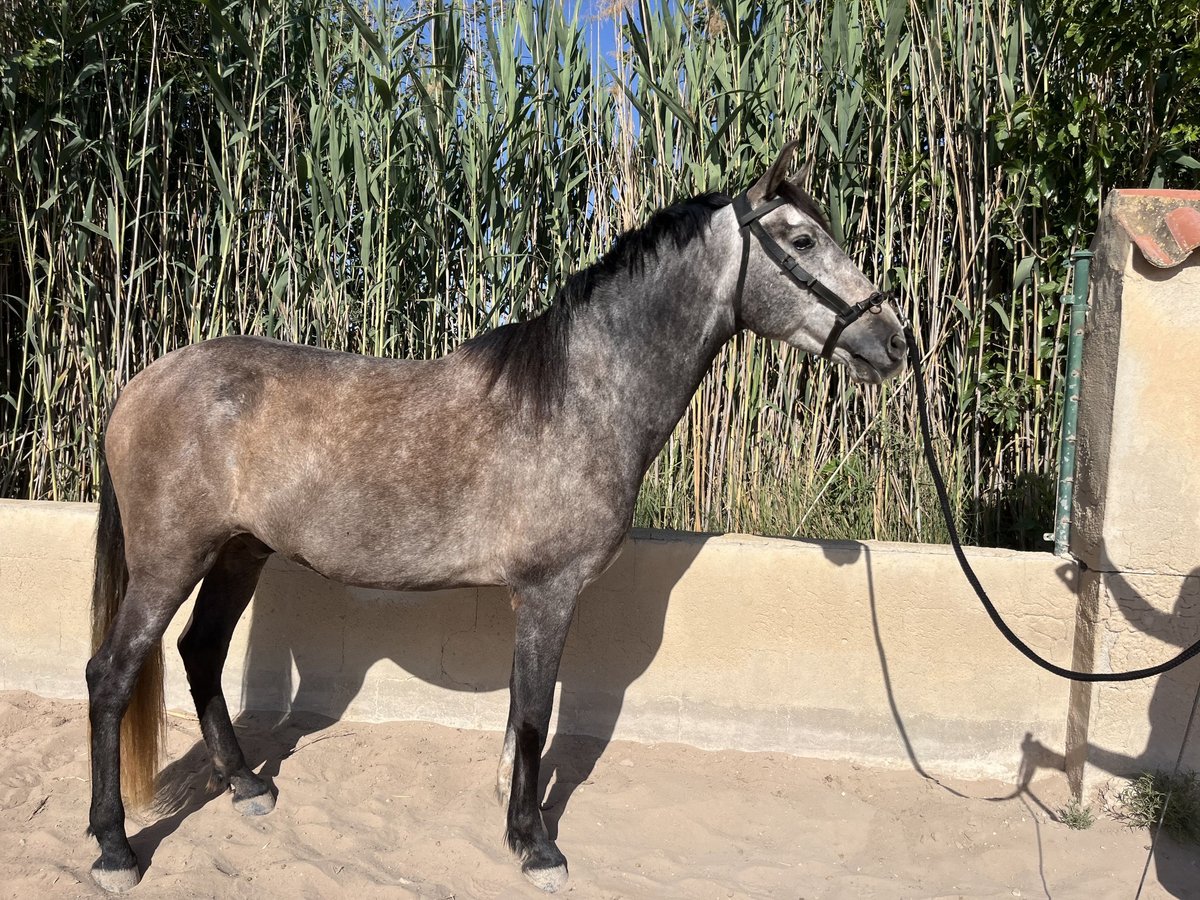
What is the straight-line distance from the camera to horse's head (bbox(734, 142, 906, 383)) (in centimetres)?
234

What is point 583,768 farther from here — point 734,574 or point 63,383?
point 63,383

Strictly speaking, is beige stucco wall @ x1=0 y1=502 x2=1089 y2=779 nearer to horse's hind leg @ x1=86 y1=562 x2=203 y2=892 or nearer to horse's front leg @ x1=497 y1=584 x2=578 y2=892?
horse's front leg @ x1=497 y1=584 x2=578 y2=892

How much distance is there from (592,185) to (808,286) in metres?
1.87

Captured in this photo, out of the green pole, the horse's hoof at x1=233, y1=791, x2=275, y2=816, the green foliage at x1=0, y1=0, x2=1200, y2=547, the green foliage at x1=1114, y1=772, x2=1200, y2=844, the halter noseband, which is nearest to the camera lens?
the halter noseband

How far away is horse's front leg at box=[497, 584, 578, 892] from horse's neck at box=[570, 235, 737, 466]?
1.63 feet

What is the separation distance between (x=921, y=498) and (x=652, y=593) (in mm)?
1282

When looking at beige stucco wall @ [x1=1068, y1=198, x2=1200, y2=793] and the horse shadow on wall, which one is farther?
the horse shadow on wall

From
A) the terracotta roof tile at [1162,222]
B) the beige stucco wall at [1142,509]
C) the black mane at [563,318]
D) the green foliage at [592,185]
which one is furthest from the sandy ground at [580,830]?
the terracotta roof tile at [1162,222]

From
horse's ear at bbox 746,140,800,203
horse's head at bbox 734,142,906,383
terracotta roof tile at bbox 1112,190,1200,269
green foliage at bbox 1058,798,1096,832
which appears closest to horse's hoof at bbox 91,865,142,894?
horse's head at bbox 734,142,906,383

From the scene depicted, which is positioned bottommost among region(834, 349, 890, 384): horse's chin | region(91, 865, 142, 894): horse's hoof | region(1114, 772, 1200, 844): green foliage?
region(91, 865, 142, 894): horse's hoof

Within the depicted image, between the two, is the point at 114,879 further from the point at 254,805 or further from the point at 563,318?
the point at 563,318

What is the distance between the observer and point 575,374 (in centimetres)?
248

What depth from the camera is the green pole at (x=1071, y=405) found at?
289 cm

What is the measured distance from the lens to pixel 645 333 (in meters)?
2.48
